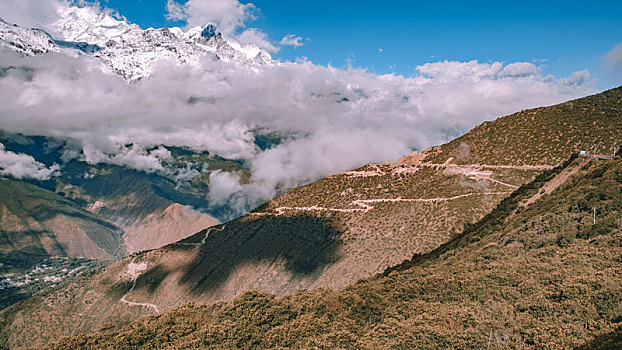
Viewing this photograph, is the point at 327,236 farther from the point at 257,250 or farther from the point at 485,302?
the point at 485,302

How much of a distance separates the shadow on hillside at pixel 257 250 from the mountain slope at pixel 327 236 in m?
0.44

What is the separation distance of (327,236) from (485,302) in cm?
7381

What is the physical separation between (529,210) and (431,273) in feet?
78.0

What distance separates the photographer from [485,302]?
37.8 metres

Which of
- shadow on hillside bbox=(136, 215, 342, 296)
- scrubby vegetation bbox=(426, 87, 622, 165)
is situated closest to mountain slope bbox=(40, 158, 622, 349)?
scrubby vegetation bbox=(426, 87, 622, 165)

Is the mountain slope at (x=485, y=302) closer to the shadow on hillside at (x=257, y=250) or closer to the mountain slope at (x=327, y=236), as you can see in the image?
the mountain slope at (x=327, y=236)

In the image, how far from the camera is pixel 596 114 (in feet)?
304

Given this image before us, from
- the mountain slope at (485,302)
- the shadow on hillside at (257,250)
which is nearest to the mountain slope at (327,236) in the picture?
the shadow on hillside at (257,250)

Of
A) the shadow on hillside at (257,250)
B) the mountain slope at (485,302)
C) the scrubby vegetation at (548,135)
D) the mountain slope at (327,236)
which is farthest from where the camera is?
the shadow on hillside at (257,250)

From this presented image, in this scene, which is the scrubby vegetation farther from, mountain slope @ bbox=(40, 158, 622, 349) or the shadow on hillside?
the shadow on hillside

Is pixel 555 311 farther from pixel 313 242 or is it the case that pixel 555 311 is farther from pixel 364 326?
pixel 313 242

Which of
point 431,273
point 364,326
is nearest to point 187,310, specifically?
point 364,326

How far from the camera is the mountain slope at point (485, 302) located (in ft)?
101

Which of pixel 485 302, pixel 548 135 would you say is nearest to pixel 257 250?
pixel 485 302
